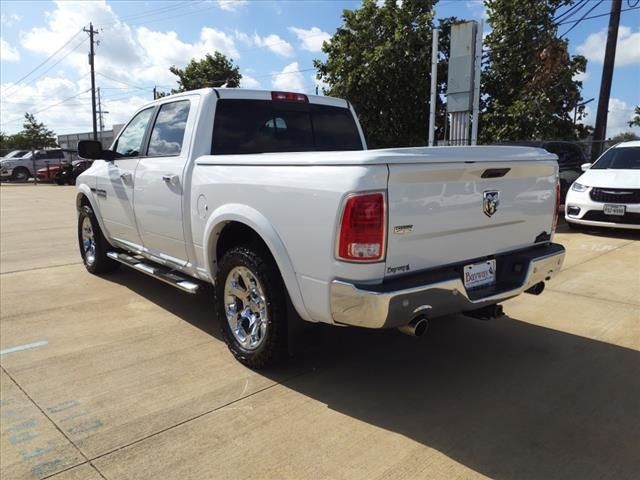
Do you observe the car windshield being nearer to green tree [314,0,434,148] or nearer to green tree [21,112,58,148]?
green tree [314,0,434,148]

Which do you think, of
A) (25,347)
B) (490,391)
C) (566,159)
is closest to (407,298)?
(490,391)

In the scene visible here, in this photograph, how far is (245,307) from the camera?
362cm

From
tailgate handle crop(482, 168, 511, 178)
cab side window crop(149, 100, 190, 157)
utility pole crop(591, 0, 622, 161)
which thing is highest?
utility pole crop(591, 0, 622, 161)

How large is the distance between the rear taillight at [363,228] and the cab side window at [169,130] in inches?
83.6

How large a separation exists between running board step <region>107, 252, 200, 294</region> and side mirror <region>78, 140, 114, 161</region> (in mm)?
1042

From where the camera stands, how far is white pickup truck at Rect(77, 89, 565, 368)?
106 inches

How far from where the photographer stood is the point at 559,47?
1886cm

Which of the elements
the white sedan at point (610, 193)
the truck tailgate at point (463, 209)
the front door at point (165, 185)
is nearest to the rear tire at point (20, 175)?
the front door at point (165, 185)

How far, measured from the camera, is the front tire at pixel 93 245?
597 cm

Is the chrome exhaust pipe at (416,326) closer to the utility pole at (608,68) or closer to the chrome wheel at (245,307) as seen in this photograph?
the chrome wheel at (245,307)

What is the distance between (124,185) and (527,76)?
17.2 metres

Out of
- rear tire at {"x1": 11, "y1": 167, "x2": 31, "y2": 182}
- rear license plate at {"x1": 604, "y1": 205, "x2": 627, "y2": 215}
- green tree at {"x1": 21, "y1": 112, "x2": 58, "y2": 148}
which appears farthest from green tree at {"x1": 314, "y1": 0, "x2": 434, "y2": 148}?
green tree at {"x1": 21, "y1": 112, "x2": 58, "y2": 148}

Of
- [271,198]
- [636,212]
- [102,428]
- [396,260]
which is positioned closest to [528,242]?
[396,260]

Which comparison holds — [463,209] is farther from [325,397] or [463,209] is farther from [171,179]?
[171,179]
